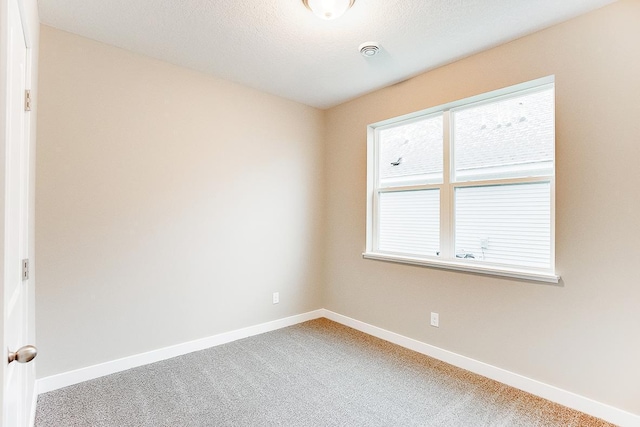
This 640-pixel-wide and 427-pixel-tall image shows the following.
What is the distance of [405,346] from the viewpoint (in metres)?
3.05

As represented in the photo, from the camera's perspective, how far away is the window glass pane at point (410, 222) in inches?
118

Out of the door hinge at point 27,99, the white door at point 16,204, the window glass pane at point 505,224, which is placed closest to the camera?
the white door at point 16,204

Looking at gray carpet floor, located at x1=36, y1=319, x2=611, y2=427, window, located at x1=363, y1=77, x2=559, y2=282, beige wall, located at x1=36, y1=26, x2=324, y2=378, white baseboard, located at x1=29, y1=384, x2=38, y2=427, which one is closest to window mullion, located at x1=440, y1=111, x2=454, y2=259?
window, located at x1=363, y1=77, x2=559, y2=282

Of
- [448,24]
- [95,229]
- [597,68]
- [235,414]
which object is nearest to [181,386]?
[235,414]

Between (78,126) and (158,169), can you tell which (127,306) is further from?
(78,126)

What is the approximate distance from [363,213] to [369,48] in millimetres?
1677

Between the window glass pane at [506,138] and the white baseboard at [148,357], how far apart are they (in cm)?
248

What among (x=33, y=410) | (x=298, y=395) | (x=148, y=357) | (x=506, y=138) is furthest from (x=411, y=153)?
(x=33, y=410)

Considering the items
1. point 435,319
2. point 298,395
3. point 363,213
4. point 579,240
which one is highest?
point 363,213

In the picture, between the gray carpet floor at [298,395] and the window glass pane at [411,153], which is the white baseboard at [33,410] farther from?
the window glass pane at [411,153]

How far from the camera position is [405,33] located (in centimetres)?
230

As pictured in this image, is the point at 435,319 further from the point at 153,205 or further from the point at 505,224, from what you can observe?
the point at 153,205

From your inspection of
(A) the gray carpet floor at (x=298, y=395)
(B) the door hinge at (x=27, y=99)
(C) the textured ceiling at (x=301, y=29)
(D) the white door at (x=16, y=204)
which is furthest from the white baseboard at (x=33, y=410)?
(C) the textured ceiling at (x=301, y=29)

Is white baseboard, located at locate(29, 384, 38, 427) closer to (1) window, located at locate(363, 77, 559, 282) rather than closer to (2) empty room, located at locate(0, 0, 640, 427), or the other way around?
(2) empty room, located at locate(0, 0, 640, 427)
